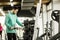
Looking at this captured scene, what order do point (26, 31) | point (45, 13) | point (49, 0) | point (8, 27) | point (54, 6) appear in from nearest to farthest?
point (8, 27)
point (26, 31)
point (54, 6)
point (49, 0)
point (45, 13)

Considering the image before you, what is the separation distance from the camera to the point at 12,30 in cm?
A: 470

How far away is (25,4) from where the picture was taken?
A: 6.52 metres

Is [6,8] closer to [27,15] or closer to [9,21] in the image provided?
[27,15]

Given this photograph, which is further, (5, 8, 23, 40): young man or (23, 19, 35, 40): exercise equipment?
(23, 19, 35, 40): exercise equipment

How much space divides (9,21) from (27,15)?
2952 mm

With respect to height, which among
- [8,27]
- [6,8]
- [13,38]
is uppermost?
[6,8]

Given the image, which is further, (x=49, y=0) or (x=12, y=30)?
(x=49, y=0)

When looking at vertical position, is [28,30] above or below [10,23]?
below

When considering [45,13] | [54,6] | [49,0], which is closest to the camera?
[54,6]

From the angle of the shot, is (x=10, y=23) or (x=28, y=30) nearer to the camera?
(x=10, y=23)

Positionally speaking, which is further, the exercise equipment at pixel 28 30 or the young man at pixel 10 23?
the exercise equipment at pixel 28 30

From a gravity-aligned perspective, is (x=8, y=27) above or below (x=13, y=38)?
above

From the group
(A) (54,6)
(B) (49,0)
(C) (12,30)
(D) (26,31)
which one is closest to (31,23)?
(D) (26,31)

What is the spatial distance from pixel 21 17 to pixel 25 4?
116cm
